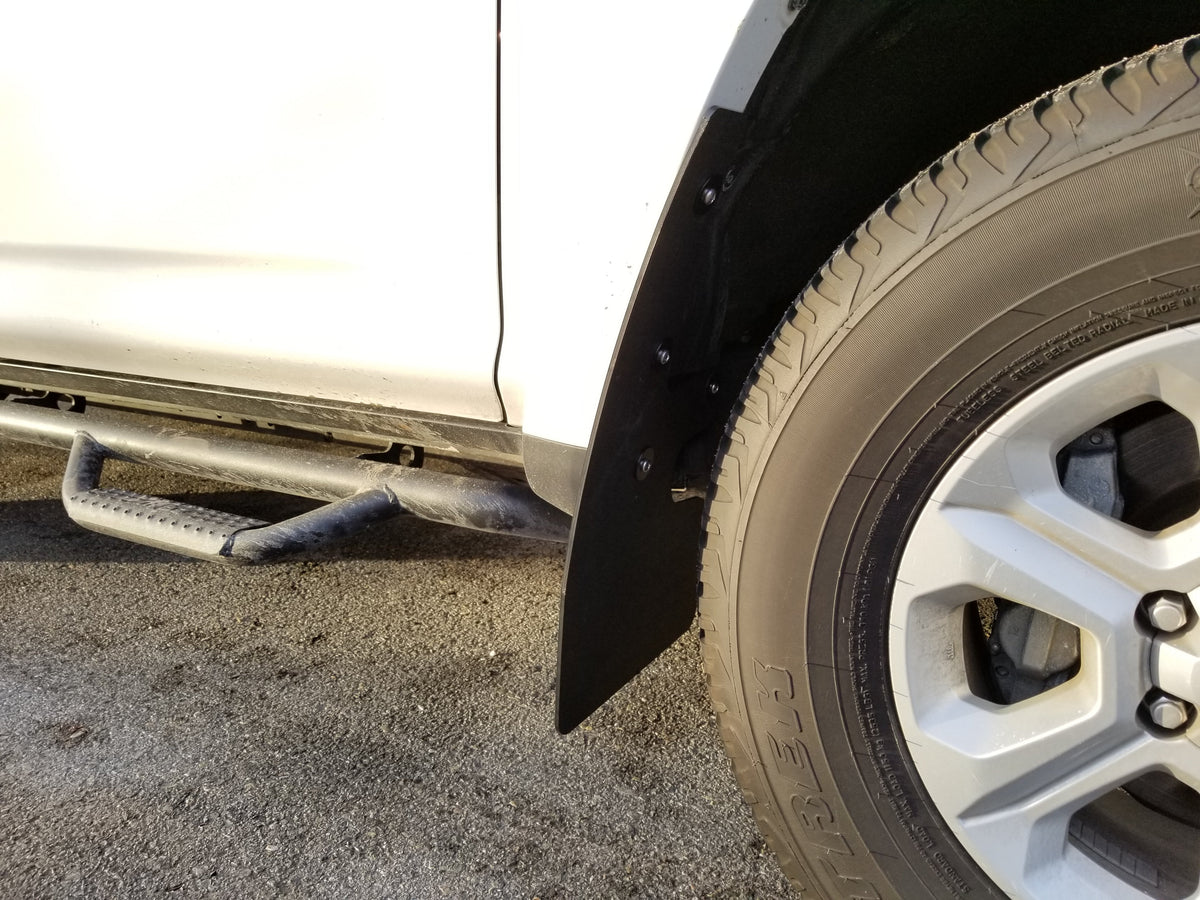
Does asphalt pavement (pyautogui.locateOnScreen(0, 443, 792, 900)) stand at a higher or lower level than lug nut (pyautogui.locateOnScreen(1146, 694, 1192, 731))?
lower

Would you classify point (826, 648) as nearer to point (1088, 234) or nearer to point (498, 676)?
point (1088, 234)

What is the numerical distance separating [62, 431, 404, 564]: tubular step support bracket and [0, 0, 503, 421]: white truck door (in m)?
0.20

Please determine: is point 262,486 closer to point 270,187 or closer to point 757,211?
point 270,187

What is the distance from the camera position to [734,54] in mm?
1063

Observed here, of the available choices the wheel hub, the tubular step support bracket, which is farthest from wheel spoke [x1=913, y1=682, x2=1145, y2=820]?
the tubular step support bracket

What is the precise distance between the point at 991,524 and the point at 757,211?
513 mm

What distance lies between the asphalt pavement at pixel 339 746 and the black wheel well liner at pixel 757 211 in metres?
0.33

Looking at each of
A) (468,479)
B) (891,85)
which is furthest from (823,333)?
(468,479)

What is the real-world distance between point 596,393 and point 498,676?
0.95 m

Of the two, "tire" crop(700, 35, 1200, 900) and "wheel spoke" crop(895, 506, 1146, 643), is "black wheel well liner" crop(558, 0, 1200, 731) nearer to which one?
"tire" crop(700, 35, 1200, 900)

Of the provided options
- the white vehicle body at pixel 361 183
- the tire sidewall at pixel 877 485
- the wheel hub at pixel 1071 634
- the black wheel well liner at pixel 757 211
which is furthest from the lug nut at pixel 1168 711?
the white vehicle body at pixel 361 183

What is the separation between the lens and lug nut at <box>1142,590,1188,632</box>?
3.40 ft

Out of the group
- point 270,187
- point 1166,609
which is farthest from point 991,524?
point 270,187

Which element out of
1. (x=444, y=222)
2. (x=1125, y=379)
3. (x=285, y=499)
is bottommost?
(x=285, y=499)
